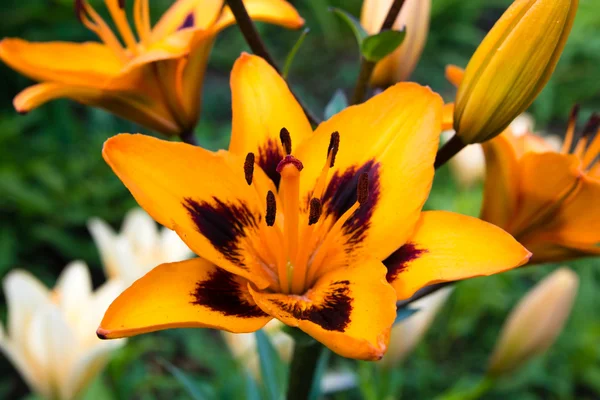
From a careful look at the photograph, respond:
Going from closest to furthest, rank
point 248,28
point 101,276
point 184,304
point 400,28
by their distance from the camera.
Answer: point 184,304
point 248,28
point 400,28
point 101,276

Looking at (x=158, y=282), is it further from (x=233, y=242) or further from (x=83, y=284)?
(x=83, y=284)

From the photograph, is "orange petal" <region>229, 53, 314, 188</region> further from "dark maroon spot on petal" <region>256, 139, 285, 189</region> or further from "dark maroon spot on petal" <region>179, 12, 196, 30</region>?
"dark maroon spot on petal" <region>179, 12, 196, 30</region>

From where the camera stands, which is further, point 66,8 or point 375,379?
point 66,8

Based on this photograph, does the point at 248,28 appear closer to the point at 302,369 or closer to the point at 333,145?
the point at 333,145

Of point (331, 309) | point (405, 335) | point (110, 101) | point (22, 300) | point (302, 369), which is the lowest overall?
point (405, 335)

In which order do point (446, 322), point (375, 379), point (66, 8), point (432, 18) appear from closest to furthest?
1. point (375, 379)
2. point (446, 322)
3. point (66, 8)
4. point (432, 18)

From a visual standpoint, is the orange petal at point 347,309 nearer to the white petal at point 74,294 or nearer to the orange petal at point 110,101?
the orange petal at point 110,101

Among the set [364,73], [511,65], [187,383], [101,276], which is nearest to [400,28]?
[364,73]

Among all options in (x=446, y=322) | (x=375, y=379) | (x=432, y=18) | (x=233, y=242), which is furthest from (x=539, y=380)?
(x=432, y=18)
